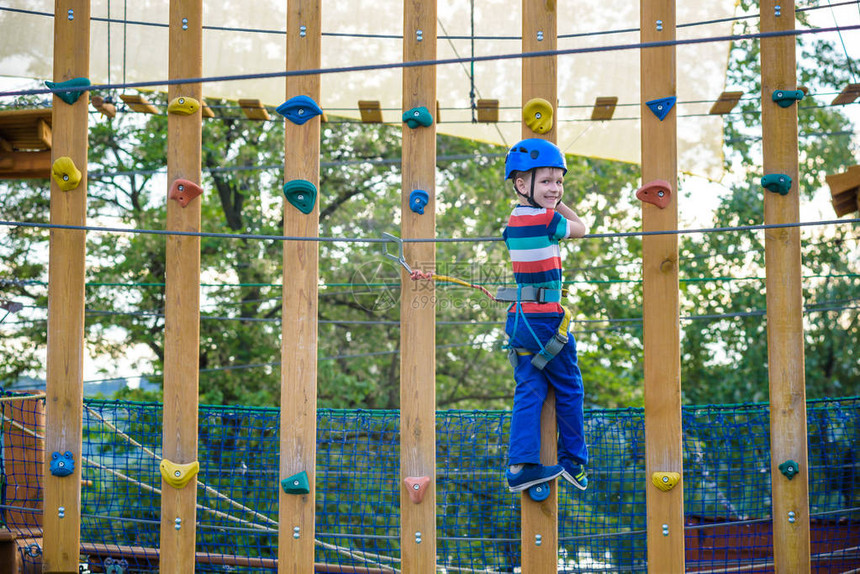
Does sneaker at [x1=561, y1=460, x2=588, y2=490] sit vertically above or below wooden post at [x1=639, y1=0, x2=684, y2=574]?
below

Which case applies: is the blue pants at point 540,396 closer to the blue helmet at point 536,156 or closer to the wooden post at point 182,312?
the blue helmet at point 536,156

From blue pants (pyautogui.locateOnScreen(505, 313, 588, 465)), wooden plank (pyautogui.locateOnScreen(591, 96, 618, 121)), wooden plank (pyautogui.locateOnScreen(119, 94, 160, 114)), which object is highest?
wooden plank (pyautogui.locateOnScreen(119, 94, 160, 114))

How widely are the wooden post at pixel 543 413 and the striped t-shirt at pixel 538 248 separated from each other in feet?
1.08

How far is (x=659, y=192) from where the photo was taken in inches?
121

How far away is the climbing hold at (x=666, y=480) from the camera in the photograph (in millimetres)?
3004

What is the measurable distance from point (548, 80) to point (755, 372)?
25.0 ft

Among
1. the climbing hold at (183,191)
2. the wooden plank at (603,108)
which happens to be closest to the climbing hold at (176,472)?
the climbing hold at (183,191)

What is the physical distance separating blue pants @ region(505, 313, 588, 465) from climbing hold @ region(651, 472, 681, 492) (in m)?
0.27

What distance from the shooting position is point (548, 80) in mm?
3129

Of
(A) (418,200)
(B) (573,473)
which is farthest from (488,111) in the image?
(B) (573,473)

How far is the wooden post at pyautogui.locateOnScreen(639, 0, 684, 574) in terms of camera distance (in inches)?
120

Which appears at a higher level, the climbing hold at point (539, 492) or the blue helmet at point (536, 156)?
the blue helmet at point (536, 156)

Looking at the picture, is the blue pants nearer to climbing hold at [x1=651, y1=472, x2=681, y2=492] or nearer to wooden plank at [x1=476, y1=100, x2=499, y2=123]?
climbing hold at [x1=651, y1=472, x2=681, y2=492]

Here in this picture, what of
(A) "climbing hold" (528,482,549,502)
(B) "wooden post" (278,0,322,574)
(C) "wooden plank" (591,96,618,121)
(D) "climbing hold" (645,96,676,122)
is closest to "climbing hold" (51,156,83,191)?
(B) "wooden post" (278,0,322,574)
